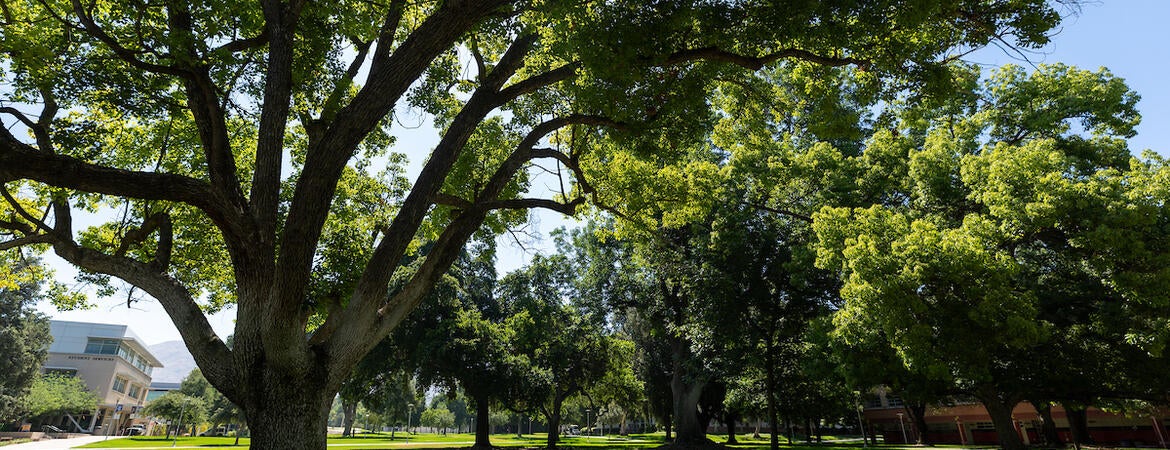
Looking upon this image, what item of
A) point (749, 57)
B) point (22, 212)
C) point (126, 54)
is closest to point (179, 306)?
point (126, 54)

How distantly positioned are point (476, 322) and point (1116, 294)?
866 inches

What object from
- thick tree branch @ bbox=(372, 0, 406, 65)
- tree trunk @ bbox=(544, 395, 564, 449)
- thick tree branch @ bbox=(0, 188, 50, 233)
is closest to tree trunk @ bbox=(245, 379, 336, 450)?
thick tree branch @ bbox=(0, 188, 50, 233)

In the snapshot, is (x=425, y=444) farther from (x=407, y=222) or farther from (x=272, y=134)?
(x=272, y=134)

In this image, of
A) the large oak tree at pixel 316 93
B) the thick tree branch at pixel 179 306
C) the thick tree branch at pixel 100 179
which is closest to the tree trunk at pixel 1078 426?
the large oak tree at pixel 316 93

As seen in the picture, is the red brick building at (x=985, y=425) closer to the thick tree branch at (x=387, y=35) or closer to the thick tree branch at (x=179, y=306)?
the thick tree branch at (x=387, y=35)

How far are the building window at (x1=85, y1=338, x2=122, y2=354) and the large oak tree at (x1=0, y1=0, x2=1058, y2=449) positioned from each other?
254 ft

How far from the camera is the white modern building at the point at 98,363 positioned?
6284cm

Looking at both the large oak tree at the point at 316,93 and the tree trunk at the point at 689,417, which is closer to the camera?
the large oak tree at the point at 316,93

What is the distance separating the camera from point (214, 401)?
231 feet

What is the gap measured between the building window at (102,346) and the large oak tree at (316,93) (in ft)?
254

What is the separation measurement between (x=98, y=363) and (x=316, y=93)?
80.5 m

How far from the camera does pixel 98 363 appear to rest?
64.5 meters

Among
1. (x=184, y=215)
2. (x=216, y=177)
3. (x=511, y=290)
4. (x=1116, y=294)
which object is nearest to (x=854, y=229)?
(x=1116, y=294)

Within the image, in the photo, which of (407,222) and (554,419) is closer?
(407,222)
